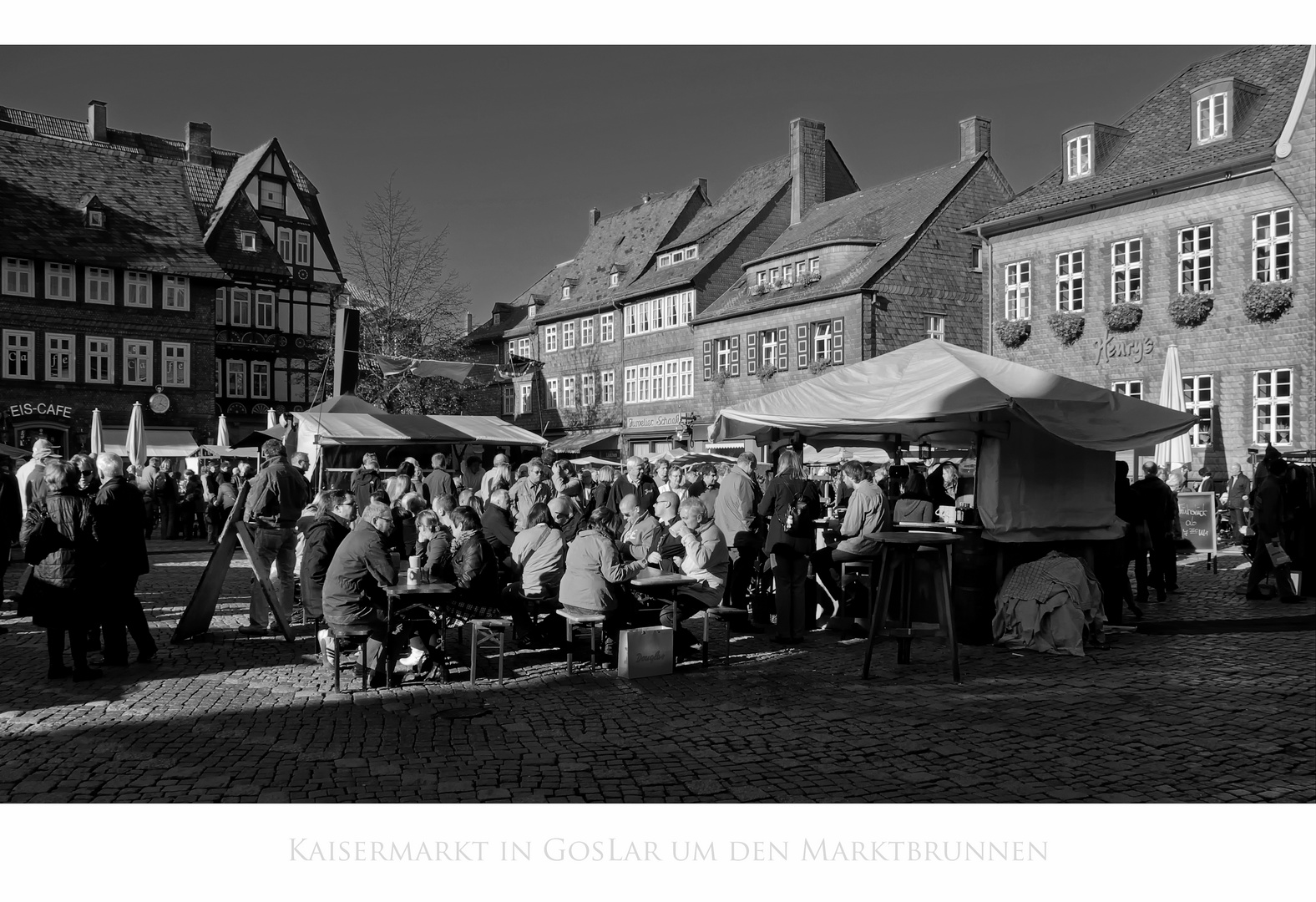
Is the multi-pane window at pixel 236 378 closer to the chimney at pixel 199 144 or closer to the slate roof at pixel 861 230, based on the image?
the chimney at pixel 199 144

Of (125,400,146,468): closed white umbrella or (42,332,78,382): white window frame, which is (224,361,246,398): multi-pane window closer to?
(42,332,78,382): white window frame

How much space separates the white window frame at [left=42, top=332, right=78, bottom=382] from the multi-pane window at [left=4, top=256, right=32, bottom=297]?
5.21 ft

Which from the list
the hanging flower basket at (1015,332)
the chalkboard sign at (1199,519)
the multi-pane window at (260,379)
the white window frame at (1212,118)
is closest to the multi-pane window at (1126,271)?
the hanging flower basket at (1015,332)

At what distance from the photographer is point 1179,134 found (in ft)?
80.3

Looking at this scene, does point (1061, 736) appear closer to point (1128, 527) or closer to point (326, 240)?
point (1128, 527)

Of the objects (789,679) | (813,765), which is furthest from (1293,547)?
(813,765)

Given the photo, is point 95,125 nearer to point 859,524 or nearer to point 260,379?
point 260,379

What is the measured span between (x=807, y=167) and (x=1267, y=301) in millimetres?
21672

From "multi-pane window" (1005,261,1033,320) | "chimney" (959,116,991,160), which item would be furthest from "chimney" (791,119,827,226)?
"multi-pane window" (1005,261,1033,320)

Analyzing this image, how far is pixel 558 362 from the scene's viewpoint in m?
Result: 47.0

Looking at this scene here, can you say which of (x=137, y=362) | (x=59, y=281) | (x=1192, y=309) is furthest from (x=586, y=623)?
(x=59, y=281)

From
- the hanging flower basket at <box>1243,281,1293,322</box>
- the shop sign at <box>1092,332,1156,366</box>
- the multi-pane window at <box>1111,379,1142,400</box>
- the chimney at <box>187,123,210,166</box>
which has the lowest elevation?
the multi-pane window at <box>1111,379,1142,400</box>

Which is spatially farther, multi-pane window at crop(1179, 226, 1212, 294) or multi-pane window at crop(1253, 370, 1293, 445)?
multi-pane window at crop(1179, 226, 1212, 294)

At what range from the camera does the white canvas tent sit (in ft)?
28.1
